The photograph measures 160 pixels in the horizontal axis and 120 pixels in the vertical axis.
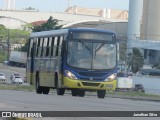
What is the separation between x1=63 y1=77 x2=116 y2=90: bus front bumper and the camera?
31.4 metres

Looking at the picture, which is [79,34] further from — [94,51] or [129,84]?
[129,84]

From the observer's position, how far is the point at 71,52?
31.5 metres

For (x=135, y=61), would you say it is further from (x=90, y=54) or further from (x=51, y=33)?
(x=90, y=54)

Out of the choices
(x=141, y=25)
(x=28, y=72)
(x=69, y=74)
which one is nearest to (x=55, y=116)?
(x=69, y=74)

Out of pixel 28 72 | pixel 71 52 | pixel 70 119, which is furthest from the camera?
pixel 28 72

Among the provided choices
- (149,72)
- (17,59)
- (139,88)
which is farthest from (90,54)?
(17,59)

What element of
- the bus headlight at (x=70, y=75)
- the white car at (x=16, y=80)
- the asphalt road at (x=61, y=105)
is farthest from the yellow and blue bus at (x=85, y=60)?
the white car at (x=16, y=80)

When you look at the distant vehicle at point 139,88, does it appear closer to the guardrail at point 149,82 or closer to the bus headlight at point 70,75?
the guardrail at point 149,82

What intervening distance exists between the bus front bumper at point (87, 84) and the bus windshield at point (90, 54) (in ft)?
2.28

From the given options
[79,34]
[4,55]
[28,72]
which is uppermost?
[79,34]

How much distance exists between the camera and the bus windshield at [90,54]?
104 feet

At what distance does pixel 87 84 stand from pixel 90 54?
4.55ft

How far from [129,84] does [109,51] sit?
46.4 m

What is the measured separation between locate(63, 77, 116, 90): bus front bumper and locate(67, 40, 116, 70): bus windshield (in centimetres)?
70
